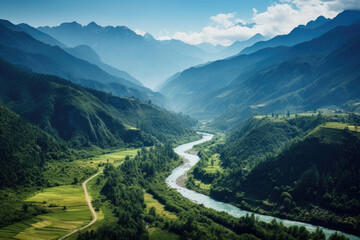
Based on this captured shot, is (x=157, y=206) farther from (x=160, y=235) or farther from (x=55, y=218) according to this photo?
(x=55, y=218)

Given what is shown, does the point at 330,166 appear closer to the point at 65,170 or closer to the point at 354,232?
the point at 354,232

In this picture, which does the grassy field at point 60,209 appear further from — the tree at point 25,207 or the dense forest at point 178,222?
the dense forest at point 178,222

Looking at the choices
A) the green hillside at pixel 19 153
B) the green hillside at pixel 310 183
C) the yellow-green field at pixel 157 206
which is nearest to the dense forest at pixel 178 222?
the yellow-green field at pixel 157 206

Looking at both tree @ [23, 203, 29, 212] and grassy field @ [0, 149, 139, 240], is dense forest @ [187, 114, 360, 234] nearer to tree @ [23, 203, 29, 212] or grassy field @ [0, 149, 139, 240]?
grassy field @ [0, 149, 139, 240]

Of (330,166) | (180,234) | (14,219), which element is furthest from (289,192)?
(14,219)

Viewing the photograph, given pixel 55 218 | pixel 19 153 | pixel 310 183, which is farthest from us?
pixel 19 153

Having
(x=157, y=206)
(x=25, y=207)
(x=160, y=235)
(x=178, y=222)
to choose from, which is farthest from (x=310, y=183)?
(x=25, y=207)

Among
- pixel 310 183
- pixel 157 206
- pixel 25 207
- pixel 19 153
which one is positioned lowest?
pixel 157 206

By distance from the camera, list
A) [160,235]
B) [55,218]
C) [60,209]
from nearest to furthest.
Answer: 1. [160,235]
2. [55,218]
3. [60,209]
